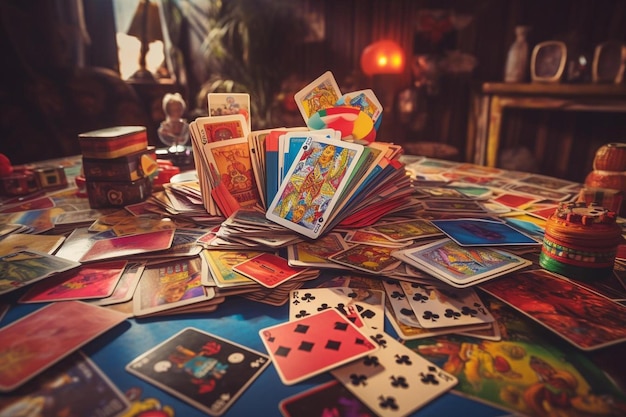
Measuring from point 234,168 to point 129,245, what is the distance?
0.47 meters

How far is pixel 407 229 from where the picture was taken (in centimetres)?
128

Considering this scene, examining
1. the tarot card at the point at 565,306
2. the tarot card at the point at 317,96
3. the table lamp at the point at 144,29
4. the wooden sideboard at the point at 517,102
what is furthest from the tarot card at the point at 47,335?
the table lamp at the point at 144,29

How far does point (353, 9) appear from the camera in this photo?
483 cm

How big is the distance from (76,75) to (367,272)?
3.66 metres

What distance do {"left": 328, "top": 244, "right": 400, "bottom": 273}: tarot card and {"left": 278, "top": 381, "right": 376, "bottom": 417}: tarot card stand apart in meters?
0.40

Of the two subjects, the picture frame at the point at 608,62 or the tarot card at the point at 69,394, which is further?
the picture frame at the point at 608,62

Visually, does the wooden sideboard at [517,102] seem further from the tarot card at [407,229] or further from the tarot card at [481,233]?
the tarot card at [407,229]

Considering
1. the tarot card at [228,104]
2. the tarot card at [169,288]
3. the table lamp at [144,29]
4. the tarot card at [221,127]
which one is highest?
the table lamp at [144,29]

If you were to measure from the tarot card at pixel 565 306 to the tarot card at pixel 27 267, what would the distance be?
1.06 m

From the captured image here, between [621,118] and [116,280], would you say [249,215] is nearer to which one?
[116,280]

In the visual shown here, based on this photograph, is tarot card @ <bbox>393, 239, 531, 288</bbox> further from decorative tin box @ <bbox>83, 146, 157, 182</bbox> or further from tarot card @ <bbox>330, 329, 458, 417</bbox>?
decorative tin box @ <bbox>83, 146, 157, 182</bbox>

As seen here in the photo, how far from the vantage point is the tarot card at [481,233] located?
3.80 ft

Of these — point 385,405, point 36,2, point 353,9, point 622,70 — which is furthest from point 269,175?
point 353,9

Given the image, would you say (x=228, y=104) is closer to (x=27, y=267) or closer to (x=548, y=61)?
(x=27, y=267)
